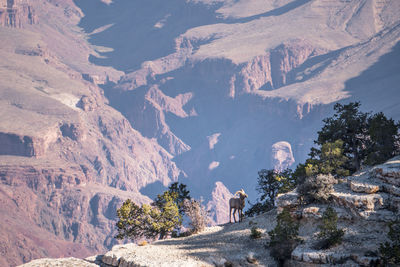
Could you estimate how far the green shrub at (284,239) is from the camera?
3434cm

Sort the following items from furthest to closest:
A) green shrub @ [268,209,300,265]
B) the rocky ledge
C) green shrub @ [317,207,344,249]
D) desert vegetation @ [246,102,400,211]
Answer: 1. desert vegetation @ [246,102,400,211]
2. green shrub @ [268,209,300,265]
3. green shrub @ [317,207,344,249]
4. the rocky ledge

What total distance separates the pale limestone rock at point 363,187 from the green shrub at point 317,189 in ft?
6.46

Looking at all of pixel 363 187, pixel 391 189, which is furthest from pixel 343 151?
pixel 391 189

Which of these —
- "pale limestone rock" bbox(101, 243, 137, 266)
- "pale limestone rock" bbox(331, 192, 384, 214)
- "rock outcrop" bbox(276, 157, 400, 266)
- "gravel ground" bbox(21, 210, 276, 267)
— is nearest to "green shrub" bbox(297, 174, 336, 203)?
"rock outcrop" bbox(276, 157, 400, 266)

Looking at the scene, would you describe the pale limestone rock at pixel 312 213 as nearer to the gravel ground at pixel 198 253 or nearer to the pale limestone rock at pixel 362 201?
the pale limestone rock at pixel 362 201

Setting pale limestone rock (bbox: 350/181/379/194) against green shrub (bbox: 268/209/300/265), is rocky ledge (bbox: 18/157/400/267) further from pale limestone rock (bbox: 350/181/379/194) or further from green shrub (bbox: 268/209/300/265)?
green shrub (bbox: 268/209/300/265)

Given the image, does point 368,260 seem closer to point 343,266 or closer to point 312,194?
point 343,266

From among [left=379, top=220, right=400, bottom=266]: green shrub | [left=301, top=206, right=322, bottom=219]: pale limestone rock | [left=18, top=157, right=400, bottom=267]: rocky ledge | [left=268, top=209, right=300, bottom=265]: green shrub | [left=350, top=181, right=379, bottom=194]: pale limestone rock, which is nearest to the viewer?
[left=379, top=220, right=400, bottom=266]: green shrub

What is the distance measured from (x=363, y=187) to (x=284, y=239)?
776 cm

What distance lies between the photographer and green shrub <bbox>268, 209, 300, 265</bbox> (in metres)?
34.3

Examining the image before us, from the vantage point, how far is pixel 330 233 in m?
33.6

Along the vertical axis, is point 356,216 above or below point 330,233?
above

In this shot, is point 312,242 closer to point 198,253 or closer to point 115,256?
point 198,253

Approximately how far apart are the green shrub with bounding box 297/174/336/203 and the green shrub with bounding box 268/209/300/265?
386 cm
